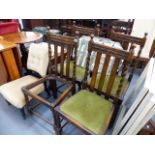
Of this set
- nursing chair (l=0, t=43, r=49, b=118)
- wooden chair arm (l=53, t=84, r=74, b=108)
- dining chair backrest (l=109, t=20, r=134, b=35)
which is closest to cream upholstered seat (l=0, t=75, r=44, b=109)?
nursing chair (l=0, t=43, r=49, b=118)

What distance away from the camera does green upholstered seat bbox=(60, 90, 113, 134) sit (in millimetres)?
1156

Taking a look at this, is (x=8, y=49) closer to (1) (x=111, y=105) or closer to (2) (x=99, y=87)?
(2) (x=99, y=87)

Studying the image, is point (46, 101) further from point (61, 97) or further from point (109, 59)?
point (109, 59)

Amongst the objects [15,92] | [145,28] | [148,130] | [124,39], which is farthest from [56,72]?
[145,28]

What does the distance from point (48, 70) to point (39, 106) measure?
58cm

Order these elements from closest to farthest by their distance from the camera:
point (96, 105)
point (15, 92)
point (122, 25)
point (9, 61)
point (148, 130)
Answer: point (148, 130)
point (96, 105)
point (15, 92)
point (9, 61)
point (122, 25)

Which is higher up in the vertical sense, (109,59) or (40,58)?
(109,59)

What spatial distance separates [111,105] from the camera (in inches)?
53.2

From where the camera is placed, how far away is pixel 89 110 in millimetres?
1274

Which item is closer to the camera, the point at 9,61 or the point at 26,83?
the point at 26,83

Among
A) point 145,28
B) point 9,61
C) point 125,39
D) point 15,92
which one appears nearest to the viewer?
point 15,92

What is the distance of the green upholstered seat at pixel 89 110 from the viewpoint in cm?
116

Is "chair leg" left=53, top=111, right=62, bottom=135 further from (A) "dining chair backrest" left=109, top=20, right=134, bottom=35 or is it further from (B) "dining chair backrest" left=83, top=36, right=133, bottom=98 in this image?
(A) "dining chair backrest" left=109, top=20, right=134, bottom=35

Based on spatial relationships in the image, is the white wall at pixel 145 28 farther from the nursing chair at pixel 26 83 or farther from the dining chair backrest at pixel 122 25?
the nursing chair at pixel 26 83
